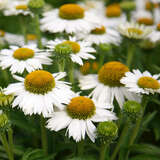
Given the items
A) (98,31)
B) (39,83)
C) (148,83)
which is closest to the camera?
(39,83)

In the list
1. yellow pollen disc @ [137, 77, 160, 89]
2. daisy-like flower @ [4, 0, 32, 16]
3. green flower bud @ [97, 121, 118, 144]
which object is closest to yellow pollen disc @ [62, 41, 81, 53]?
yellow pollen disc @ [137, 77, 160, 89]

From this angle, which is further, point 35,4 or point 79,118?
point 35,4

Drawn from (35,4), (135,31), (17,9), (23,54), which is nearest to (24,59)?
(23,54)

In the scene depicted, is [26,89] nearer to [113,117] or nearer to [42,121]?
[42,121]

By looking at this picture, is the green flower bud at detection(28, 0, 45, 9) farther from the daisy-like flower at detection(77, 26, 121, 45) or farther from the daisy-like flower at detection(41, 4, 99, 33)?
the daisy-like flower at detection(77, 26, 121, 45)

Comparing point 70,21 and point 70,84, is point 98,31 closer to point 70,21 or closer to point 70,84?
point 70,21

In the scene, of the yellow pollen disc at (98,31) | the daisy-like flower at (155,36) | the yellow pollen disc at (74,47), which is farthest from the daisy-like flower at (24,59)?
the daisy-like flower at (155,36)

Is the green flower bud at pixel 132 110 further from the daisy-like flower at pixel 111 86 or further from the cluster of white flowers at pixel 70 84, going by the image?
the daisy-like flower at pixel 111 86
